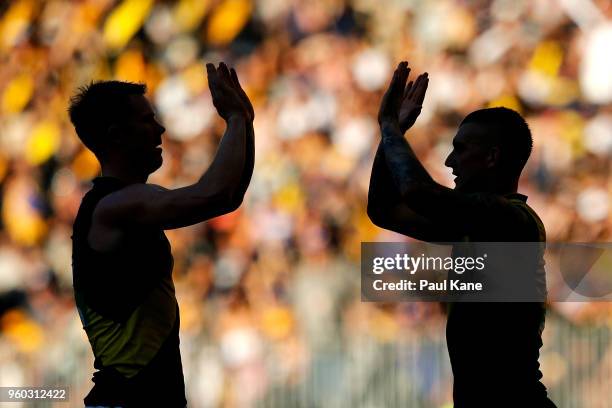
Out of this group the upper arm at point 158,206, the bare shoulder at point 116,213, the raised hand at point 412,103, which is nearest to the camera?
the upper arm at point 158,206

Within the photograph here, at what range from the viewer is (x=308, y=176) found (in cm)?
567

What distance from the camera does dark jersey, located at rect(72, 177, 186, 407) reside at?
2.77 meters

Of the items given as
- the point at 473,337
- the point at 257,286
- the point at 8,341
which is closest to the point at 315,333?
the point at 257,286

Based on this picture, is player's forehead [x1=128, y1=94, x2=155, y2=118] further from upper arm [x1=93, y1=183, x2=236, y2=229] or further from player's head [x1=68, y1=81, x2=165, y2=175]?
upper arm [x1=93, y1=183, x2=236, y2=229]

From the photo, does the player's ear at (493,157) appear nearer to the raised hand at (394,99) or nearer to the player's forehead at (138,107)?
the raised hand at (394,99)

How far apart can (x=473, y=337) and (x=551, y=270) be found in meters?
2.48

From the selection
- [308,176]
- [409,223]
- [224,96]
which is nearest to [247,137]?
[224,96]

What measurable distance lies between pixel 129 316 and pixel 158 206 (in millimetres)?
314

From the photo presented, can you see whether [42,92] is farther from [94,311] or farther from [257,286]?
[94,311]

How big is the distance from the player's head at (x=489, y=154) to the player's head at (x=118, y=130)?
2.72 ft

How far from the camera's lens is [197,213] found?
2.64 metres

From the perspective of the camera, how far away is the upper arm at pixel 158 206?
2629 millimetres

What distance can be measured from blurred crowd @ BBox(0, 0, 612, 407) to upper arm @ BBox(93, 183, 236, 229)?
2.74 metres

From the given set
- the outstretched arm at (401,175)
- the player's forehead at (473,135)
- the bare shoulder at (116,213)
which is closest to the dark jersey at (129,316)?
the bare shoulder at (116,213)
